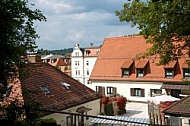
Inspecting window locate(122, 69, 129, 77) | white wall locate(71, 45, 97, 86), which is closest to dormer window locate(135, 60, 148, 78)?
window locate(122, 69, 129, 77)

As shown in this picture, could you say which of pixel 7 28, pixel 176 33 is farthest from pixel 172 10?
pixel 7 28

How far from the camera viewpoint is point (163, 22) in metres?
8.40

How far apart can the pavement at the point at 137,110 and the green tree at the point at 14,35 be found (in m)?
17.8

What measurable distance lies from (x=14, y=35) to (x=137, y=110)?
69.4ft

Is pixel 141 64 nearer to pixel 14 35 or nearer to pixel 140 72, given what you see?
pixel 140 72

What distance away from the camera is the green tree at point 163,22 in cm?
796

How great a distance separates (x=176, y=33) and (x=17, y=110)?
18.5ft

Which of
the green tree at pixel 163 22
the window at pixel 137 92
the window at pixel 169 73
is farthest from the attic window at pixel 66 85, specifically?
the window at pixel 169 73

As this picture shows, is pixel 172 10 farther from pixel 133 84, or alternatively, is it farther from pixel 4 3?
pixel 133 84

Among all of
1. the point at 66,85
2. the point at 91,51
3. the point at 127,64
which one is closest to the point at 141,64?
the point at 127,64

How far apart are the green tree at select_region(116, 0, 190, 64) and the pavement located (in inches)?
536

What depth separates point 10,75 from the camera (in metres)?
5.57

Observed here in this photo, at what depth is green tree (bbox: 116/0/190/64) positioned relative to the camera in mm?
7963

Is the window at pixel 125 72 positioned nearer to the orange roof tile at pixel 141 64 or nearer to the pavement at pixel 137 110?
the orange roof tile at pixel 141 64
